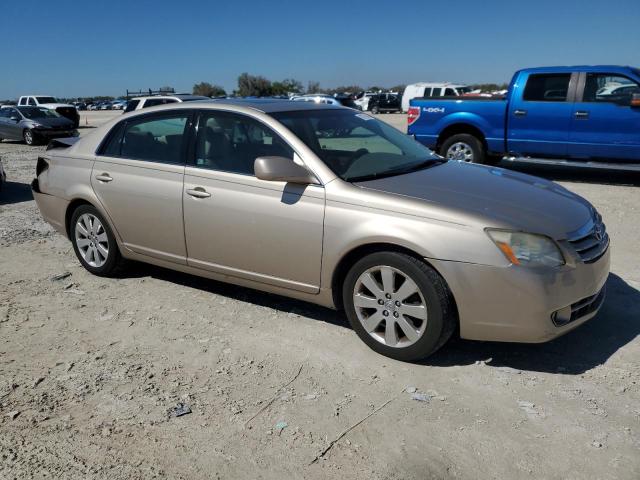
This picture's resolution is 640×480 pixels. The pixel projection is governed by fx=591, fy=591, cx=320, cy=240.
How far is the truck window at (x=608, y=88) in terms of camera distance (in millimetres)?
9289

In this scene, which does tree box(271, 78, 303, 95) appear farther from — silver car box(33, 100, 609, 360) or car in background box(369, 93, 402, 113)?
silver car box(33, 100, 609, 360)

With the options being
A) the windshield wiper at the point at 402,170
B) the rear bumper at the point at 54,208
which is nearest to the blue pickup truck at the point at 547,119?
the windshield wiper at the point at 402,170

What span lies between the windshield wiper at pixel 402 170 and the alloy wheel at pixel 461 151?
599cm

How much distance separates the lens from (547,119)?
9805 mm

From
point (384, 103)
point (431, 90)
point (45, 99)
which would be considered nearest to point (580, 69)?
point (431, 90)

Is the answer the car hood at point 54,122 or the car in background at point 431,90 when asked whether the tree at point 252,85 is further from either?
the car hood at point 54,122

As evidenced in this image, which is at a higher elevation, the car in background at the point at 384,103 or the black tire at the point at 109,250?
the car in background at the point at 384,103

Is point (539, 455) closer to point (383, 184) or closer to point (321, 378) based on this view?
point (321, 378)

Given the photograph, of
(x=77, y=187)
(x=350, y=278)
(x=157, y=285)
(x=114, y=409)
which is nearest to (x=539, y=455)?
(x=350, y=278)

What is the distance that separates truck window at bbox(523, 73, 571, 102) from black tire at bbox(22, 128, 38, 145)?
1628cm

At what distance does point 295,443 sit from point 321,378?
667 mm

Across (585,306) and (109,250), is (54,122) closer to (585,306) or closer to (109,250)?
(109,250)

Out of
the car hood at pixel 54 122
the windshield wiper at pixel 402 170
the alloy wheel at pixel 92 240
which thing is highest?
the windshield wiper at pixel 402 170

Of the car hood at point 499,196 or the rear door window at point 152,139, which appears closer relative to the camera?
the car hood at point 499,196
